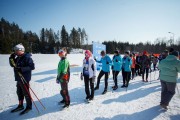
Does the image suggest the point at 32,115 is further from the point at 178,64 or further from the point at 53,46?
the point at 53,46

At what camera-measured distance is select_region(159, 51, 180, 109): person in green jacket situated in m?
4.38

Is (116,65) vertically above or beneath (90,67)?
beneath

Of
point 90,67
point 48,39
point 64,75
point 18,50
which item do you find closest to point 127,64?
point 90,67

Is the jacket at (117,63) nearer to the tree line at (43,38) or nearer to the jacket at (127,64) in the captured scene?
the jacket at (127,64)

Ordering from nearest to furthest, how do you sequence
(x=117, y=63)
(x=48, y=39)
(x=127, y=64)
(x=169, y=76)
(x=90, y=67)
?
(x=169, y=76), (x=90, y=67), (x=117, y=63), (x=127, y=64), (x=48, y=39)

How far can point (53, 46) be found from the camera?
62.0 metres

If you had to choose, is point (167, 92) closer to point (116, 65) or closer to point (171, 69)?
point (171, 69)

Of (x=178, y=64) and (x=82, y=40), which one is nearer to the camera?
(x=178, y=64)

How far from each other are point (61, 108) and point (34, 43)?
63.0 metres

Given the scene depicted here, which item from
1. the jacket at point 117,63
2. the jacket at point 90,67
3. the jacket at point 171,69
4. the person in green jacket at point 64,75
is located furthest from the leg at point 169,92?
the person in green jacket at point 64,75

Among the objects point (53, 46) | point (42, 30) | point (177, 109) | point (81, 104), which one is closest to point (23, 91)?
point (81, 104)

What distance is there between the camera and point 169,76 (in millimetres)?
4418

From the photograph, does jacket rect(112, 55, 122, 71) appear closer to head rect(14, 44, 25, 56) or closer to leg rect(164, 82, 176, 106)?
leg rect(164, 82, 176, 106)

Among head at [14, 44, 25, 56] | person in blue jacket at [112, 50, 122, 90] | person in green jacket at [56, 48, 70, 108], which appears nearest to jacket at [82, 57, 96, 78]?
person in green jacket at [56, 48, 70, 108]
